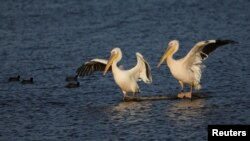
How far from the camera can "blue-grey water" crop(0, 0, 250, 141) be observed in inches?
558

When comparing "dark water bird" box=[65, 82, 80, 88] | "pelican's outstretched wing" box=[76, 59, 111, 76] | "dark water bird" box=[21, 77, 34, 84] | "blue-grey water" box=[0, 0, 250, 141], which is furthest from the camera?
"dark water bird" box=[21, 77, 34, 84]

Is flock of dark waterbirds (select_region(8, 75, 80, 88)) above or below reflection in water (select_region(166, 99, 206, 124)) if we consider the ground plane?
above

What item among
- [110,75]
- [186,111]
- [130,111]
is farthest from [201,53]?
[110,75]

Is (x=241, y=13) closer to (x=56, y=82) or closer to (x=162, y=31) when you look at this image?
(x=162, y=31)

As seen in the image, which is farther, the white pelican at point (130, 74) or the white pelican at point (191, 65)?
the white pelican at point (191, 65)

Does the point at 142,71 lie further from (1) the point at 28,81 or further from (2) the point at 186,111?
(1) the point at 28,81

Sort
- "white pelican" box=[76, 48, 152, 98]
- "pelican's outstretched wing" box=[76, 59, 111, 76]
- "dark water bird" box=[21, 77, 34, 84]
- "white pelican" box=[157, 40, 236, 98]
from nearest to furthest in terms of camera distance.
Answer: "white pelican" box=[76, 48, 152, 98] < "white pelican" box=[157, 40, 236, 98] < "pelican's outstretched wing" box=[76, 59, 111, 76] < "dark water bird" box=[21, 77, 34, 84]

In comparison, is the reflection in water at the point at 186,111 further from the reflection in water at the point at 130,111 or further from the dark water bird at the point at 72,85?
the dark water bird at the point at 72,85

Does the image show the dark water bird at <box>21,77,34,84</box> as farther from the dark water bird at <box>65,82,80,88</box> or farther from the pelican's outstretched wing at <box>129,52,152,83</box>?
the pelican's outstretched wing at <box>129,52,152,83</box>

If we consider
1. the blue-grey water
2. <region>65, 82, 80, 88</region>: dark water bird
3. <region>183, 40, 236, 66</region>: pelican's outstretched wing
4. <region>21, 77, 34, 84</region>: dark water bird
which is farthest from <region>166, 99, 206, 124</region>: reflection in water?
<region>21, 77, 34, 84</region>: dark water bird

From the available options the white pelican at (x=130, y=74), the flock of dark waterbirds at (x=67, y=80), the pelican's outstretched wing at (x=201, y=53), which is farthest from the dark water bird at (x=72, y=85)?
the pelican's outstretched wing at (x=201, y=53)

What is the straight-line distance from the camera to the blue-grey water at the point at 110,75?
14.2m

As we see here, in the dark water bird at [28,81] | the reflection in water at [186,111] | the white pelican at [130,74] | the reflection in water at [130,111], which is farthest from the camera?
the dark water bird at [28,81]

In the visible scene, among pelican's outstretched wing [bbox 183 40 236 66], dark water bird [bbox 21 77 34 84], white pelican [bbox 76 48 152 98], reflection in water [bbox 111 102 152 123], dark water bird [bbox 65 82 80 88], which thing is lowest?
reflection in water [bbox 111 102 152 123]
